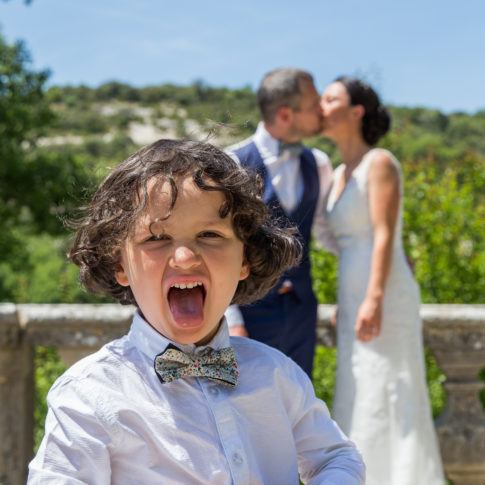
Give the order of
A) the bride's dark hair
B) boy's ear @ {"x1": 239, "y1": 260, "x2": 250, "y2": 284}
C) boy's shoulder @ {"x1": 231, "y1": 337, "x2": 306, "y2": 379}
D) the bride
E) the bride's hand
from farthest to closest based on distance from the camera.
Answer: the bride's dark hair → the bride → the bride's hand → boy's ear @ {"x1": 239, "y1": 260, "x2": 250, "y2": 284} → boy's shoulder @ {"x1": 231, "y1": 337, "x2": 306, "y2": 379}

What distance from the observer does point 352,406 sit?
312 cm

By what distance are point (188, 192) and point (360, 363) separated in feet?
6.42

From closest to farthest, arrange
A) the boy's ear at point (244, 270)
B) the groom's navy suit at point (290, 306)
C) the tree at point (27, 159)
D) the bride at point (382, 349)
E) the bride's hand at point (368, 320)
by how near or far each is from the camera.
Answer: the boy's ear at point (244, 270)
the groom's navy suit at point (290, 306)
the bride's hand at point (368, 320)
the bride at point (382, 349)
the tree at point (27, 159)

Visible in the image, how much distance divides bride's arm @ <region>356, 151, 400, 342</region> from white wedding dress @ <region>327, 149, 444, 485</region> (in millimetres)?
51

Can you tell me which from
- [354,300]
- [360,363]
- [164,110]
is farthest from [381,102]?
[164,110]

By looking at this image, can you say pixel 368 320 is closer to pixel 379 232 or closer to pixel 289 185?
pixel 379 232

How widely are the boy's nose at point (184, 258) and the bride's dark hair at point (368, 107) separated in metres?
2.13

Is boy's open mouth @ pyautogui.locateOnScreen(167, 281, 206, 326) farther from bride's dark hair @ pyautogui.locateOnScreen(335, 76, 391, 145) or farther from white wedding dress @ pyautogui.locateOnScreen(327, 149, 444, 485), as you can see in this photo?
bride's dark hair @ pyautogui.locateOnScreen(335, 76, 391, 145)

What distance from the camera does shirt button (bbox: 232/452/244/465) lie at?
1303 millimetres

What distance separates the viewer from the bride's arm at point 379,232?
9.71 ft

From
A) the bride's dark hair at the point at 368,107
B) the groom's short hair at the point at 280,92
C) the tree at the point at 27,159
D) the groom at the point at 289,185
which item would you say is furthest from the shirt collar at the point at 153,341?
the tree at the point at 27,159

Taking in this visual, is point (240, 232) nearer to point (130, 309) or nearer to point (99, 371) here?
point (99, 371)

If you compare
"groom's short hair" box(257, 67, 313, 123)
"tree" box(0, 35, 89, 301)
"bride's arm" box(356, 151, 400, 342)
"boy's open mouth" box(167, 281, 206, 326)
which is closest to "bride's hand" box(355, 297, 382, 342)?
"bride's arm" box(356, 151, 400, 342)

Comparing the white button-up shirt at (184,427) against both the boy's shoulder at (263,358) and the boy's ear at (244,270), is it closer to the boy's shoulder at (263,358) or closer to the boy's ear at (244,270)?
the boy's shoulder at (263,358)
